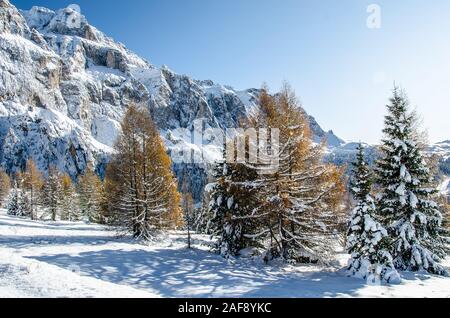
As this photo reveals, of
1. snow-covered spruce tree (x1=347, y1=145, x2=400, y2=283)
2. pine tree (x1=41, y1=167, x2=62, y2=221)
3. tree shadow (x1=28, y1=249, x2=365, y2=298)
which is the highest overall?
pine tree (x1=41, y1=167, x2=62, y2=221)

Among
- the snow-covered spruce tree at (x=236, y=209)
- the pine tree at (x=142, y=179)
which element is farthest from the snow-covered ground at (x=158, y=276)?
the pine tree at (x=142, y=179)

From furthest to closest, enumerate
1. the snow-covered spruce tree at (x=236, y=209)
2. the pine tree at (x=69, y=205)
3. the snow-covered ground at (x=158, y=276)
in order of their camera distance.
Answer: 1. the pine tree at (x=69, y=205)
2. the snow-covered spruce tree at (x=236, y=209)
3. the snow-covered ground at (x=158, y=276)

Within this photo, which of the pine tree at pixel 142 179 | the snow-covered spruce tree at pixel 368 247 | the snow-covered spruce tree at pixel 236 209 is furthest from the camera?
the pine tree at pixel 142 179

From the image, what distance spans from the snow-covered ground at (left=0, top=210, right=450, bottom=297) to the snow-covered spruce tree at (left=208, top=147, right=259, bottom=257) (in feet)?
5.34

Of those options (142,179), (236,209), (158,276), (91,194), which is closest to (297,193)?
(236,209)

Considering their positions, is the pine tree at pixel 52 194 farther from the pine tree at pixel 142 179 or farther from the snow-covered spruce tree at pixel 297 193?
the snow-covered spruce tree at pixel 297 193

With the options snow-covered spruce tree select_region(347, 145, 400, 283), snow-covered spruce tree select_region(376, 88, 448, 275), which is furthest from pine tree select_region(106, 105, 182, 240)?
snow-covered spruce tree select_region(376, 88, 448, 275)

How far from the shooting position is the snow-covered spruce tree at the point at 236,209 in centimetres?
2052

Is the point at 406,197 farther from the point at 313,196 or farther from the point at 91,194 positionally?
the point at 91,194

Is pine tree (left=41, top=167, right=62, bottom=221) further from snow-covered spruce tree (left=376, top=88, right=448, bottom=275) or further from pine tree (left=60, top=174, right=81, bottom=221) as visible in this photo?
snow-covered spruce tree (left=376, top=88, right=448, bottom=275)

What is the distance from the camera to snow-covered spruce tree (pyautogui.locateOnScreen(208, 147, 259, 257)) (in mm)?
20516

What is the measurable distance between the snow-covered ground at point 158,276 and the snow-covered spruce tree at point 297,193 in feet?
4.56

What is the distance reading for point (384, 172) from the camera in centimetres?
2055
